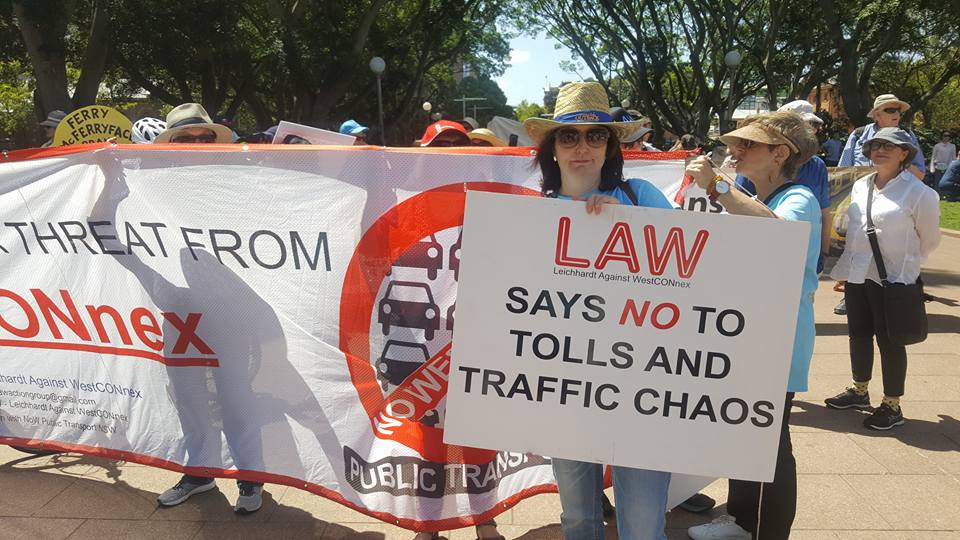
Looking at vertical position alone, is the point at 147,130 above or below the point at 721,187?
above

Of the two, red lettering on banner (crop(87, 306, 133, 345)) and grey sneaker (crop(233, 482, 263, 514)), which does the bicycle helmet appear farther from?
grey sneaker (crop(233, 482, 263, 514))

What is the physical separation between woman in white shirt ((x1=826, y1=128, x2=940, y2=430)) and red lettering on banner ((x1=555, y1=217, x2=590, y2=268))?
260cm

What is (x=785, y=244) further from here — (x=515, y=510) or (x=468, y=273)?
(x=515, y=510)

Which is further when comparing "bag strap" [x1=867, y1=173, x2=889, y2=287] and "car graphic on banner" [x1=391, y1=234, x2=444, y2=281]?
"bag strap" [x1=867, y1=173, x2=889, y2=287]

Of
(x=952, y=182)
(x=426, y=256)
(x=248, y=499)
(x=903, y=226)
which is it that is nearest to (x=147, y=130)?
(x=248, y=499)

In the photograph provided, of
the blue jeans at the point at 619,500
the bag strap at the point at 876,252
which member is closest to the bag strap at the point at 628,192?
the blue jeans at the point at 619,500

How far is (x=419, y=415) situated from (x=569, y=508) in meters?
0.79

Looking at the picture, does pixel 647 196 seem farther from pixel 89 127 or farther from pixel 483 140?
pixel 89 127

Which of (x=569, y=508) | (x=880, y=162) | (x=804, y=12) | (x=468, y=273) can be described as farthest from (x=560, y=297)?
(x=804, y=12)

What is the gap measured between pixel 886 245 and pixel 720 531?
198 centimetres

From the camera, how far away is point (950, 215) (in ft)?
48.9

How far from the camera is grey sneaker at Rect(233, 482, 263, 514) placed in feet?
10.5

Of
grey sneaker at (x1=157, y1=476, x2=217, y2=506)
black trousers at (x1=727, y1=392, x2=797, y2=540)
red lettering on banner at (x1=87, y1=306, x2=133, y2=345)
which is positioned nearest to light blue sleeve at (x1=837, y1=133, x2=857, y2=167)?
black trousers at (x1=727, y1=392, x2=797, y2=540)

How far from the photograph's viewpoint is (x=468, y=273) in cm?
211
